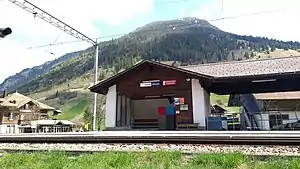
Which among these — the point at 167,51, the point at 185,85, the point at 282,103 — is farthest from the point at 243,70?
the point at 167,51

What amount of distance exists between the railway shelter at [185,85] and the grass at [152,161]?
36.3 feet

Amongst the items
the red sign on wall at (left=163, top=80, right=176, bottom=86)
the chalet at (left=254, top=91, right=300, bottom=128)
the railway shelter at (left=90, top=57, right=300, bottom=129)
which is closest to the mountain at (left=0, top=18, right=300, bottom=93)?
the chalet at (left=254, top=91, right=300, bottom=128)

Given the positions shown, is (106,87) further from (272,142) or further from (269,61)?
(272,142)

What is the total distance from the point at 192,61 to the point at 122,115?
107m

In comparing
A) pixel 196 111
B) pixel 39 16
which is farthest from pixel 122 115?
pixel 39 16

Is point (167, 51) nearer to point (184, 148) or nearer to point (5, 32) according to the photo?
point (184, 148)

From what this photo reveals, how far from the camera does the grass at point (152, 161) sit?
5.02 m

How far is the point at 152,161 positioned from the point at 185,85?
480 inches

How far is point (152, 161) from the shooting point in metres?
5.67

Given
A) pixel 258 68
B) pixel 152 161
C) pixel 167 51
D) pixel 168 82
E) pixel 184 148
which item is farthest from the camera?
pixel 167 51

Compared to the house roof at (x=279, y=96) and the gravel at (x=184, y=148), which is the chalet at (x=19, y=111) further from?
the gravel at (x=184, y=148)

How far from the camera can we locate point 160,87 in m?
18.2

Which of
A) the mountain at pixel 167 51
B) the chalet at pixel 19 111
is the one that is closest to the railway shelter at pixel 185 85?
the chalet at pixel 19 111

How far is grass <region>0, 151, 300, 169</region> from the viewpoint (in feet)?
16.5
